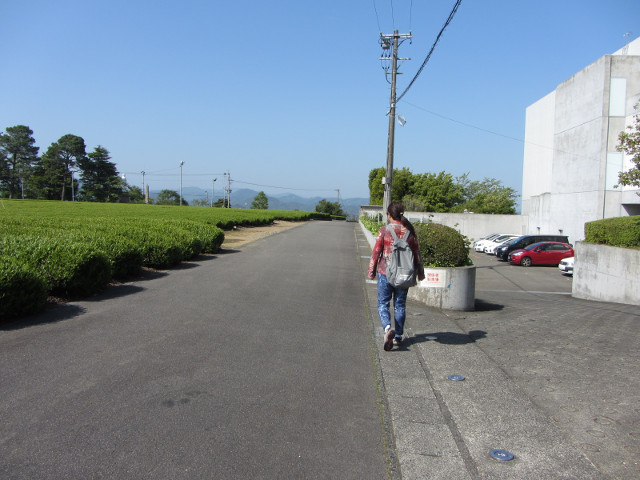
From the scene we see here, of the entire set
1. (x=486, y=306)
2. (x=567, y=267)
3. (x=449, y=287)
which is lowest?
(x=567, y=267)

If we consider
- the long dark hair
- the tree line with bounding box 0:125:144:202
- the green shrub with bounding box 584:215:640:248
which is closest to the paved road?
the long dark hair

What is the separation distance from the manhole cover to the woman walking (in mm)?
2254

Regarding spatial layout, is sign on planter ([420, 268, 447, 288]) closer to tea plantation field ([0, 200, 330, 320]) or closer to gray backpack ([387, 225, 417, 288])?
gray backpack ([387, 225, 417, 288])

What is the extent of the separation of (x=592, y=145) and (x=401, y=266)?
29.4 metres

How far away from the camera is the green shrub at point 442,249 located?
9.15m

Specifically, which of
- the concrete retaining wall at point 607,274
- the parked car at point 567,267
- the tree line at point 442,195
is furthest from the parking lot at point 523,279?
the tree line at point 442,195

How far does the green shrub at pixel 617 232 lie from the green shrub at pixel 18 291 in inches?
550

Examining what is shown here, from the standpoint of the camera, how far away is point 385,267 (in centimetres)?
567

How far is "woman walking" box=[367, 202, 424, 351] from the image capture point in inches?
221

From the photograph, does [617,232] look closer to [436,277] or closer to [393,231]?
[436,277]

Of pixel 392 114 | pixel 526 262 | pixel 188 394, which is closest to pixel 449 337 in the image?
pixel 188 394

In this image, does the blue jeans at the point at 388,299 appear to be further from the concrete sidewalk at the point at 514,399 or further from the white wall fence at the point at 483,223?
the white wall fence at the point at 483,223

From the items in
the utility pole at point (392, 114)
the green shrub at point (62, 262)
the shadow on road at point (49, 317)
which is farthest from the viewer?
the utility pole at point (392, 114)

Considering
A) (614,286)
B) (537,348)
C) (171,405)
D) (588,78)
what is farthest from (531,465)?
(588,78)
